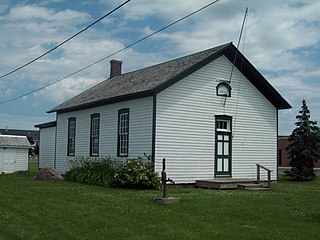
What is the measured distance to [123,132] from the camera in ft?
73.2

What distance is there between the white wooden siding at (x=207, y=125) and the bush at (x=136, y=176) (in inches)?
25.4

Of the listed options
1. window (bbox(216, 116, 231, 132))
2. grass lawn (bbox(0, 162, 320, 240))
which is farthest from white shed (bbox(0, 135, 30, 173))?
grass lawn (bbox(0, 162, 320, 240))

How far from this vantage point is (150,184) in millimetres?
19125

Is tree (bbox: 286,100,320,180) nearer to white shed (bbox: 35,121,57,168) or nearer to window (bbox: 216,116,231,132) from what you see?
window (bbox: 216,116,231,132)

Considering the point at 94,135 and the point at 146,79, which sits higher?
the point at 146,79

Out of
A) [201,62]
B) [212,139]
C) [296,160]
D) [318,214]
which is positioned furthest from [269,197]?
[296,160]

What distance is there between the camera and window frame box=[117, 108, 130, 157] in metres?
21.9

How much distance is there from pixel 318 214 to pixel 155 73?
13068mm

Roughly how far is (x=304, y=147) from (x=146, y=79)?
40.4 ft

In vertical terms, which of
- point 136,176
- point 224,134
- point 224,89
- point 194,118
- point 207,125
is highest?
point 224,89

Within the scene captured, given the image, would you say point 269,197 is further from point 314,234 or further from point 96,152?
point 96,152

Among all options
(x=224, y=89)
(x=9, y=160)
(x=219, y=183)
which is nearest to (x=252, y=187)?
(x=219, y=183)

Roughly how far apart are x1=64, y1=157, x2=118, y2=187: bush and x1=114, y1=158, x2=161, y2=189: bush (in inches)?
27.7

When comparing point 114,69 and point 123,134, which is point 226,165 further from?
point 114,69
